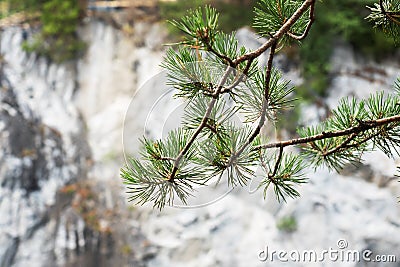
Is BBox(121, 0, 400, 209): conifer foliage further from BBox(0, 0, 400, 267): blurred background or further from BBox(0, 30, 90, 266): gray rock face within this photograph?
BBox(0, 30, 90, 266): gray rock face

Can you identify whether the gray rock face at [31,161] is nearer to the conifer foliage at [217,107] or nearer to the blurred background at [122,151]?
the blurred background at [122,151]

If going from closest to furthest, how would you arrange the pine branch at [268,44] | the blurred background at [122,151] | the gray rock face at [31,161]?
the pine branch at [268,44] < the blurred background at [122,151] < the gray rock face at [31,161]

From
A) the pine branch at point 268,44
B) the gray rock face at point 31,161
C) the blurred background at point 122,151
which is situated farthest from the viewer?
the gray rock face at point 31,161

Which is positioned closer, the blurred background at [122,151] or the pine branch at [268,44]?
the pine branch at [268,44]

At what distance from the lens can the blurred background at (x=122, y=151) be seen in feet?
8.11

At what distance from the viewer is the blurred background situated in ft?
8.11

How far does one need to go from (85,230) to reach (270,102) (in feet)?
7.51

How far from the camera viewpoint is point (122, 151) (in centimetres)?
254

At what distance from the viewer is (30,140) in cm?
290

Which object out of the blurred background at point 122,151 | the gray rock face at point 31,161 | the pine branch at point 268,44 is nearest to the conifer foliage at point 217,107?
the pine branch at point 268,44

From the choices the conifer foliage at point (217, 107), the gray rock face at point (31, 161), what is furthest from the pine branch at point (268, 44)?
the gray rock face at point (31, 161)

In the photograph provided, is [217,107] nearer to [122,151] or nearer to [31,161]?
[122,151]

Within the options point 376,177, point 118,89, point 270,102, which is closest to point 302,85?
point 376,177

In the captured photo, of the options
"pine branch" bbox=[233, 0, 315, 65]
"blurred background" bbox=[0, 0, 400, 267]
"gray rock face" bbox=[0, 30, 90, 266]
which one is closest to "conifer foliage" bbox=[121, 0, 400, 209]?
"pine branch" bbox=[233, 0, 315, 65]
